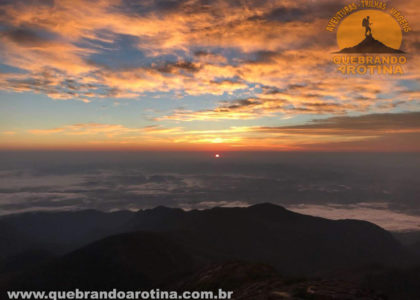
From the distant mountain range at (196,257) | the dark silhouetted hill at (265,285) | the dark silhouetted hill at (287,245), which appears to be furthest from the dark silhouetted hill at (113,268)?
the dark silhouetted hill at (265,285)

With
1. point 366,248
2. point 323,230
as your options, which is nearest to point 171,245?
point 323,230

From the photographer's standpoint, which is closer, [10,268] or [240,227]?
[10,268]

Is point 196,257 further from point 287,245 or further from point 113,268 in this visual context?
point 287,245

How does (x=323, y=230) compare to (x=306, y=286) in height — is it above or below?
below

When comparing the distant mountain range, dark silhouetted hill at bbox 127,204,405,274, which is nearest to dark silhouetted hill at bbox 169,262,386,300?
the distant mountain range

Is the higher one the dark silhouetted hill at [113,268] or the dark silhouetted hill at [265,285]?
the dark silhouetted hill at [265,285]

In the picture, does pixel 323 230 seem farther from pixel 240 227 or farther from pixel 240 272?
pixel 240 272

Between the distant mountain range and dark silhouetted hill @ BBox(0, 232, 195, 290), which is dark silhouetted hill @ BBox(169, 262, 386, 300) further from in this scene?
dark silhouetted hill @ BBox(0, 232, 195, 290)

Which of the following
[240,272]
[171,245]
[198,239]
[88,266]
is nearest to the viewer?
[240,272]

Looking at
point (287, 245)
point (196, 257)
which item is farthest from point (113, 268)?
point (287, 245)

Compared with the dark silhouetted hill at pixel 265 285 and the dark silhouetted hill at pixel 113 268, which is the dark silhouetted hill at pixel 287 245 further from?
the dark silhouetted hill at pixel 265 285

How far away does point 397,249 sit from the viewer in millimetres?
190750

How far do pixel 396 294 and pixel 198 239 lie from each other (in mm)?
101509

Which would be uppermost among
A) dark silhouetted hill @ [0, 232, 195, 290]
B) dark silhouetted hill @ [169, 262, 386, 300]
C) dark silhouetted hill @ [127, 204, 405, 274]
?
dark silhouetted hill @ [169, 262, 386, 300]
